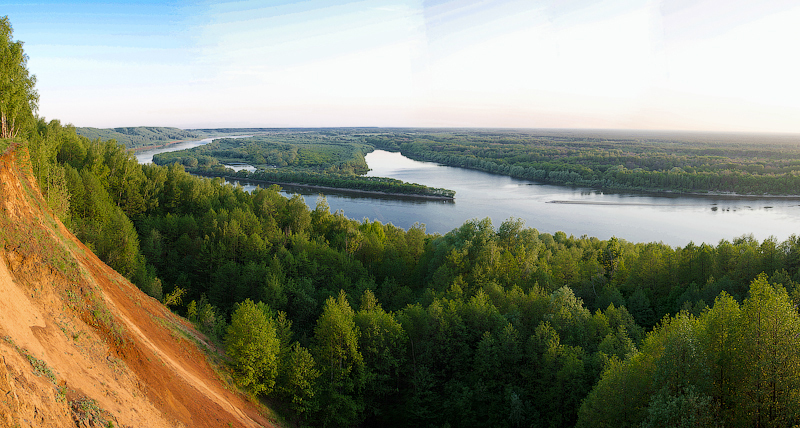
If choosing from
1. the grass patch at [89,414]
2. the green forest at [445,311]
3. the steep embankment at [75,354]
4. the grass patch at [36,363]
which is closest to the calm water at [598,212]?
the green forest at [445,311]

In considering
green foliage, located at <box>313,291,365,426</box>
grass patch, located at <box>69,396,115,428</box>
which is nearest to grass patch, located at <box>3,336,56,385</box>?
grass patch, located at <box>69,396,115,428</box>

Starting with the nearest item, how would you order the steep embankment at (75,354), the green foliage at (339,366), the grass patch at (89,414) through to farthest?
1. the steep embankment at (75,354)
2. the grass patch at (89,414)
3. the green foliage at (339,366)

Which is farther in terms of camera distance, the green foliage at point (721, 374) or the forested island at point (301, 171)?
the forested island at point (301, 171)

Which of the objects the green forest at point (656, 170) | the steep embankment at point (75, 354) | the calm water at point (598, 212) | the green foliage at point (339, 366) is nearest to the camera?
the steep embankment at point (75, 354)

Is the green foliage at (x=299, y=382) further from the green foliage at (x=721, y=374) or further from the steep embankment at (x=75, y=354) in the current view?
the green foliage at (x=721, y=374)

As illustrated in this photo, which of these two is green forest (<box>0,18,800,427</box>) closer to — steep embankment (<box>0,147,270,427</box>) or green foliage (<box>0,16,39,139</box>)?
green foliage (<box>0,16,39,139</box>)

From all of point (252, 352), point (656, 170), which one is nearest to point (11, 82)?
point (252, 352)

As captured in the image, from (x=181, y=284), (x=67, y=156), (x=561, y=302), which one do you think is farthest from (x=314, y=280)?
(x=67, y=156)

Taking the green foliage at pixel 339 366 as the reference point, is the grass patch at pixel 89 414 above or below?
above
